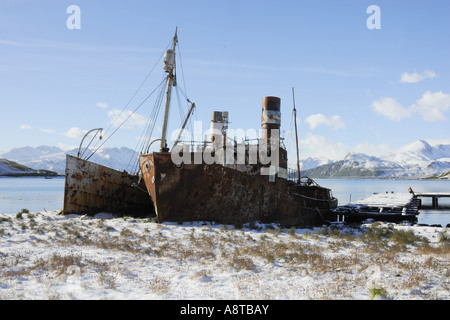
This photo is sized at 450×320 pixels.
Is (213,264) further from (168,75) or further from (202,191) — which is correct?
(168,75)

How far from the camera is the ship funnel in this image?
2031 centimetres

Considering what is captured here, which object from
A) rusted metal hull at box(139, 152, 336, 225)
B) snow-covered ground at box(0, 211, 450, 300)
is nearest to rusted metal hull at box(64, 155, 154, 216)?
rusted metal hull at box(139, 152, 336, 225)

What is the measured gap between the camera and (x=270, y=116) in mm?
20375

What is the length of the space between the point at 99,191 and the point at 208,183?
793cm

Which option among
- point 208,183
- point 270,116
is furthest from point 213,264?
point 270,116

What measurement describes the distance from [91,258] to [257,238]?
6.18m

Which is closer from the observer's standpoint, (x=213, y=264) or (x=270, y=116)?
(x=213, y=264)

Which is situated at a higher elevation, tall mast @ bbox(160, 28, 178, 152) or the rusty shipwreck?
tall mast @ bbox(160, 28, 178, 152)

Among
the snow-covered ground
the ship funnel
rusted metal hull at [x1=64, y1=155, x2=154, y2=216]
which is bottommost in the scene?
the snow-covered ground

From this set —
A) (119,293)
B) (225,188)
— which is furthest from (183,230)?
(119,293)

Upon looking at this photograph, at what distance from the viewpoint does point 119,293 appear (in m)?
6.73

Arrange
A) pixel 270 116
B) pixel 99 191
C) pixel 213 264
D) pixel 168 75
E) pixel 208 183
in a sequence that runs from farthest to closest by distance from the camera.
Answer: pixel 270 116 → pixel 99 191 → pixel 168 75 → pixel 208 183 → pixel 213 264

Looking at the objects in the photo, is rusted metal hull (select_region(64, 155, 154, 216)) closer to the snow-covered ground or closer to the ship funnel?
the snow-covered ground
